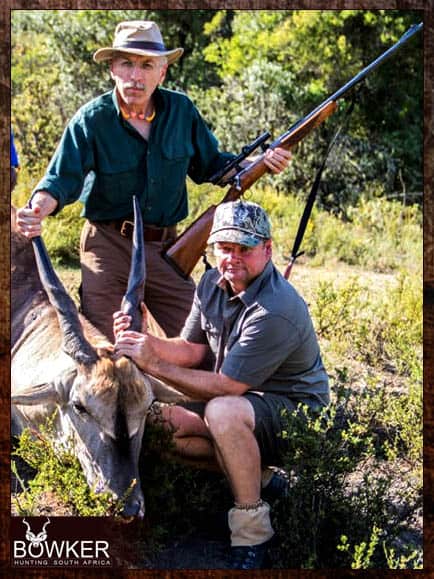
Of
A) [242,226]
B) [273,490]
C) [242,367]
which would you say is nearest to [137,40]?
[242,226]

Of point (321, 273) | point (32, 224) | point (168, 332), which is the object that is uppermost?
point (32, 224)

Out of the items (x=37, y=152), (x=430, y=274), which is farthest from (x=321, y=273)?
(x=430, y=274)

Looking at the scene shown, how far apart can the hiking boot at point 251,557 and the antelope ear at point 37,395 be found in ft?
4.13

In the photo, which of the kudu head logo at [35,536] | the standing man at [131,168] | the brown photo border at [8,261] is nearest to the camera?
the brown photo border at [8,261]

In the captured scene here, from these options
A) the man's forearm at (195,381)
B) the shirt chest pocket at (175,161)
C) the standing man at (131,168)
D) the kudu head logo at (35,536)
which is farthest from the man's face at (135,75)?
the kudu head logo at (35,536)

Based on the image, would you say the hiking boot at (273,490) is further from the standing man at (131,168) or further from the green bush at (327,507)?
the standing man at (131,168)

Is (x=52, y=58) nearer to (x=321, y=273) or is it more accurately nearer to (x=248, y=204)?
(x=321, y=273)

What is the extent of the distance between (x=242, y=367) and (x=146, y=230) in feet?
5.78

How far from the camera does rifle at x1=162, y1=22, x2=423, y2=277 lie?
20.8 feet

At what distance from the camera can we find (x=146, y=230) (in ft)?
21.5

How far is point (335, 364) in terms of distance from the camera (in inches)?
308

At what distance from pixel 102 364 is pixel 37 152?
28.5 ft

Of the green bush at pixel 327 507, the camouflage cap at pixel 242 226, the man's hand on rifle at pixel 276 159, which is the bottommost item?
the green bush at pixel 327 507

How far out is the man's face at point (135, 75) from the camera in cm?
604
